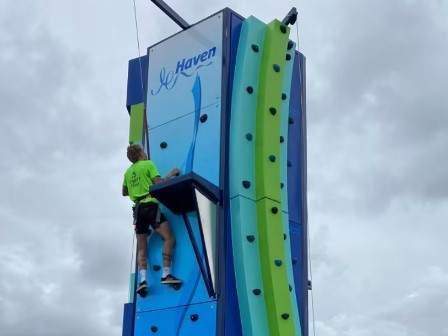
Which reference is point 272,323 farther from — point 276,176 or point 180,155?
point 180,155

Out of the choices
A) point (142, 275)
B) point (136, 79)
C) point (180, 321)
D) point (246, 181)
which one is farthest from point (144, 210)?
point (136, 79)

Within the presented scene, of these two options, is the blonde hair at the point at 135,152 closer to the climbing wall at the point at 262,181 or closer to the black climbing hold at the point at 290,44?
the climbing wall at the point at 262,181

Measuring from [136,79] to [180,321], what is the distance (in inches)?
179

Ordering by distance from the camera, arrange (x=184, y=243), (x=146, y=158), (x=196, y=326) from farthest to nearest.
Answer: (x=146, y=158), (x=184, y=243), (x=196, y=326)

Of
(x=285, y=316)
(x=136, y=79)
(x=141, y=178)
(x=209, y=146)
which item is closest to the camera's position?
(x=285, y=316)

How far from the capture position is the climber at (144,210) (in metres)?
12.1

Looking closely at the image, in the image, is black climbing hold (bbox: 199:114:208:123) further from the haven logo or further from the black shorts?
the black shorts

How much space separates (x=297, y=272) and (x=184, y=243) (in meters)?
1.77

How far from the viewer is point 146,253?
40.9 ft

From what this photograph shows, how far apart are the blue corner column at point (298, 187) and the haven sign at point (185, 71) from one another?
153 cm

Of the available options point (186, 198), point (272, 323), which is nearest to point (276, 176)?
point (186, 198)

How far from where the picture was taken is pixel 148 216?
12266mm

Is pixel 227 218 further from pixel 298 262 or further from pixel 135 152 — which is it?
pixel 135 152

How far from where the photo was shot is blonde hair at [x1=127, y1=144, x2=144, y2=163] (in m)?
12.7
